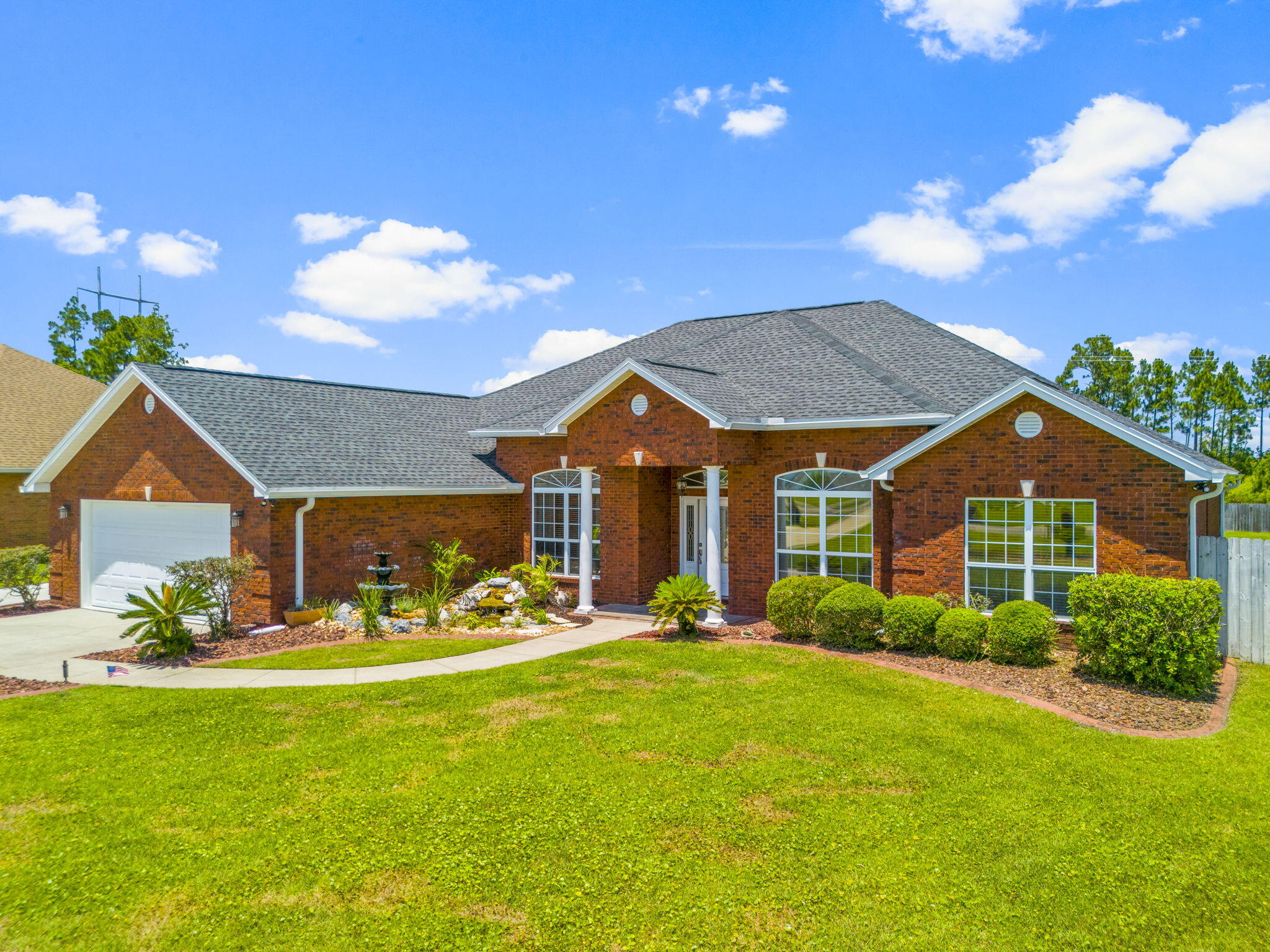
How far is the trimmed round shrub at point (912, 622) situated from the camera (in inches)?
514

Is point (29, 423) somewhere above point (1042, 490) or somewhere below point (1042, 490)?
above

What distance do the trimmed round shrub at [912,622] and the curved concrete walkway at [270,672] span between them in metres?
5.30

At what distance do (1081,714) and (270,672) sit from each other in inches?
446

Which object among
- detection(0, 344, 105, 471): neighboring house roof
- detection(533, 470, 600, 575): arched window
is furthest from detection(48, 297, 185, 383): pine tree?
detection(533, 470, 600, 575): arched window

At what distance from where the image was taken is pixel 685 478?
1881 cm

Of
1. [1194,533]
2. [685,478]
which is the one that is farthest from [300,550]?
[1194,533]

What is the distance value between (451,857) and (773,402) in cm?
1241

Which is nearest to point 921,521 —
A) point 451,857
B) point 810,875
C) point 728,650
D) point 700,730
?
point 728,650

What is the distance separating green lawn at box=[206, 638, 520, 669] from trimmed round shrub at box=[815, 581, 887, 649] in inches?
220

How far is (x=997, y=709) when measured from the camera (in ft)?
33.0

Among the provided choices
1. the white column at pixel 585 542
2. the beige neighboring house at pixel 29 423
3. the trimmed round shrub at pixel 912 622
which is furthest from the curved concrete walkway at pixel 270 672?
the beige neighboring house at pixel 29 423

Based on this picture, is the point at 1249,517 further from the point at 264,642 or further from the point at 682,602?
the point at 264,642

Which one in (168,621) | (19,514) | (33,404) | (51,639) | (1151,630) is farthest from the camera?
(33,404)

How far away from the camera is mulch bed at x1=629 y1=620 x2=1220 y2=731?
975cm
